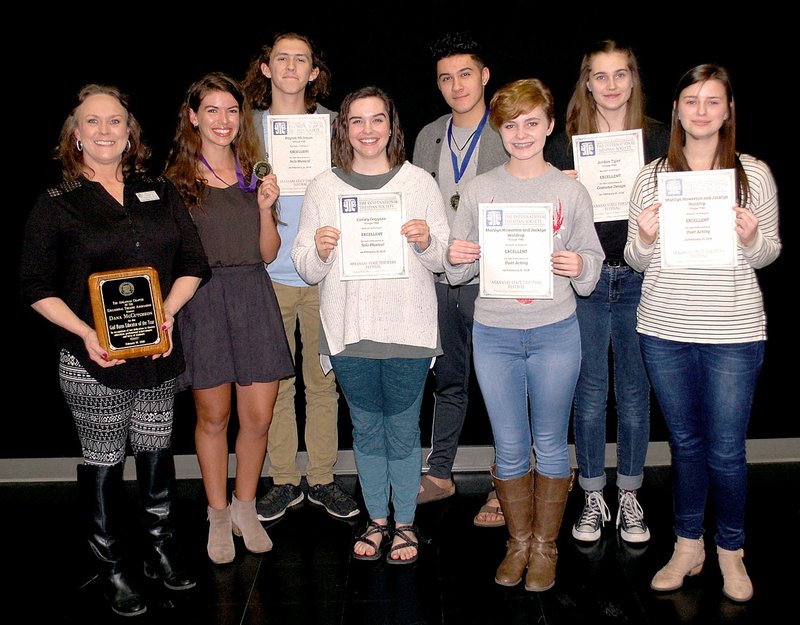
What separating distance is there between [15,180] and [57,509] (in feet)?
5.34

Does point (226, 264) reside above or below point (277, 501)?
above

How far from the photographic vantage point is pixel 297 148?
10.1 ft

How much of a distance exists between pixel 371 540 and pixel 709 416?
4.51 feet

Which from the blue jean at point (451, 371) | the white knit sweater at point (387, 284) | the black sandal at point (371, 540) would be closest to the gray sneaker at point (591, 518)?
the blue jean at point (451, 371)

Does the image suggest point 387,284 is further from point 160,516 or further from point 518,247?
point 160,516

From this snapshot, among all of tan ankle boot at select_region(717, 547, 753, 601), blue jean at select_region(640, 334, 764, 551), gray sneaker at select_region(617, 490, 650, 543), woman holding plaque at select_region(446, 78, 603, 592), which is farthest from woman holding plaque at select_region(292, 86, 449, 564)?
tan ankle boot at select_region(717, 547, 753, 601)

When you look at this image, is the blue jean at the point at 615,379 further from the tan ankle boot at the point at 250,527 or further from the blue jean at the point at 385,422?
the tan ankle boot at the point at 250,527

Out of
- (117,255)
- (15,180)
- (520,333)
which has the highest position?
(15,180)

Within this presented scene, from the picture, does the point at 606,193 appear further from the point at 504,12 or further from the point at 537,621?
the point at 537,621

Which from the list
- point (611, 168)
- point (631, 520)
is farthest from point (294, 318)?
point (631, 520)

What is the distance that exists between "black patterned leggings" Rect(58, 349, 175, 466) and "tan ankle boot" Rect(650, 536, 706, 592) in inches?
73.3

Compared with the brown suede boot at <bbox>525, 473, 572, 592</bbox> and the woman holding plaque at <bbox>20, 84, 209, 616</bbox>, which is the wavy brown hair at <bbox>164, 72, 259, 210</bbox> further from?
the brown suede boot at <bbox>525, 473, 572, 592</bbox>

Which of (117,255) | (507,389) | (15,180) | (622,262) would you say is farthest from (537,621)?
(15,180)

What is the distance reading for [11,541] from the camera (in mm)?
3377
